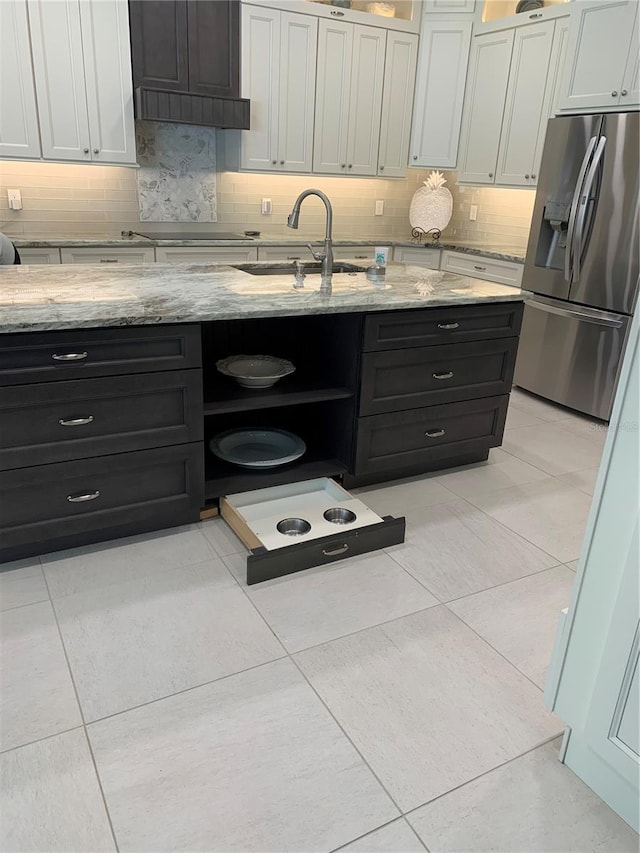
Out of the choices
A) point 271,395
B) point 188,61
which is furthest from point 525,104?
point 271,395

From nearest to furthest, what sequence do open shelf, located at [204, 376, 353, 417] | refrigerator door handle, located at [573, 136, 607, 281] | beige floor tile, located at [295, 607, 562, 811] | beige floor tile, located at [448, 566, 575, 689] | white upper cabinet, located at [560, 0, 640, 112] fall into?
beige floor tile, located at [295, 607, 562, 811], beige floor tile, located at [448, 566, 575, 689], open shelf, located at [204, 376, 353, 417], white upper cabinet, located at [560, 0, 640, 112], refrigerator door handle, located at [573, 136, 607, 281]

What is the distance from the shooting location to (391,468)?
287 centimetres

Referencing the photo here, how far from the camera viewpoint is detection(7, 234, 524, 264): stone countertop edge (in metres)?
4.20

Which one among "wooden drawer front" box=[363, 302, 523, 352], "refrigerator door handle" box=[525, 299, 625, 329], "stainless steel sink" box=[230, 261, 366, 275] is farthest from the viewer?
"refrigerator door handle" box=[525, 299, 625, 329]

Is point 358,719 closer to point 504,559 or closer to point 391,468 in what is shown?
point 504,559

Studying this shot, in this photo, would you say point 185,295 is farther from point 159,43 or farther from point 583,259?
point 159,43

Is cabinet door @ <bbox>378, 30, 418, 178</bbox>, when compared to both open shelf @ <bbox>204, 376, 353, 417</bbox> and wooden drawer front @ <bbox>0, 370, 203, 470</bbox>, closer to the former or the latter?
open shelf @ <bbox>204, 376, 353, 417</bbox>

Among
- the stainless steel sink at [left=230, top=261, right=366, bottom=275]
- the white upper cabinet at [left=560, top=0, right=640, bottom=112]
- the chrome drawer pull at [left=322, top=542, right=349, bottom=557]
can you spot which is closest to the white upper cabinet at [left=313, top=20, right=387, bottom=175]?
the white upper cabinet at [left=560, top=0, right=640, bottom=112]

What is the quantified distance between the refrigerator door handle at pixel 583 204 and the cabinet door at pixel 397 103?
6.58 ft

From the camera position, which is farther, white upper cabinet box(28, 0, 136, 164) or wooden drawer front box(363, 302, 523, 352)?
white upper cabinet box(28, 0, 136, 164)

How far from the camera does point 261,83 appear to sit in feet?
15.0

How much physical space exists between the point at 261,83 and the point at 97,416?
11.4 ft

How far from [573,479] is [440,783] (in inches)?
78.5

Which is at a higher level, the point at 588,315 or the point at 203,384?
the point at 588,315
